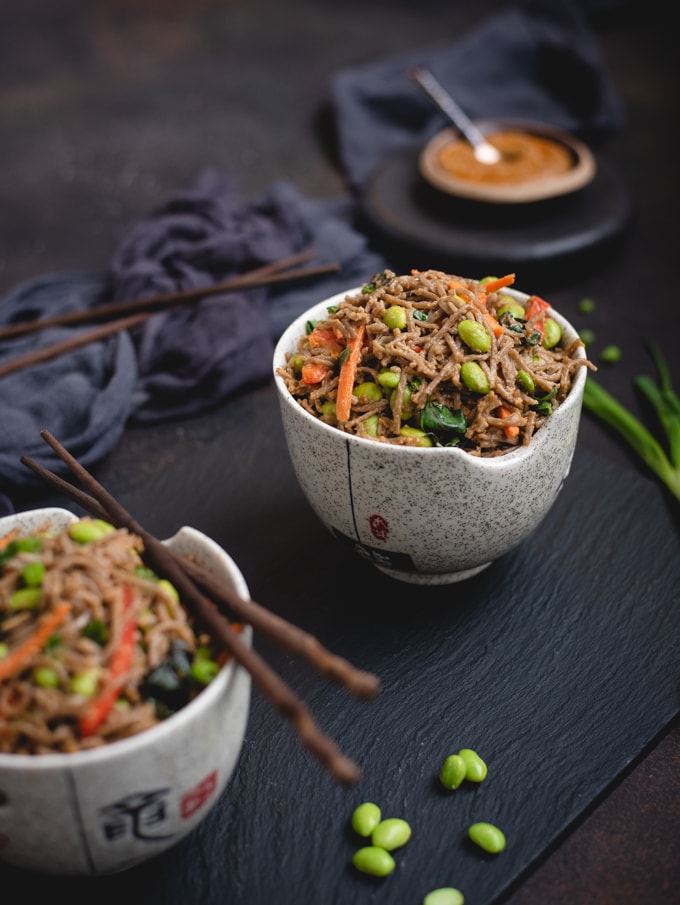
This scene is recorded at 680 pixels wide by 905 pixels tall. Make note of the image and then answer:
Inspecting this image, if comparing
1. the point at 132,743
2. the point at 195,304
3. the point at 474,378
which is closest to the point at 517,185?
the point at 195,304

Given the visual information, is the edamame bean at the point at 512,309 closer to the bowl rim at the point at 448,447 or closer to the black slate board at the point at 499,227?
the bowl rim at the point at 448,447

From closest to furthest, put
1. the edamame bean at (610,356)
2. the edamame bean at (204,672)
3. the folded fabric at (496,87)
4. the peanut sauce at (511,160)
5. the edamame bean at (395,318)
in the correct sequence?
the edamame bean at (204,672), the edamame bean at (395,318), the edamame bean at (610,356), the peanut sauce at (511,160), the folded fabric at (496,87)

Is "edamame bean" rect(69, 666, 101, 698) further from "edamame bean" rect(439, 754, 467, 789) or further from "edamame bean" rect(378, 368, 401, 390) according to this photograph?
"edamame bean" rect(378, 368, 401, 390)

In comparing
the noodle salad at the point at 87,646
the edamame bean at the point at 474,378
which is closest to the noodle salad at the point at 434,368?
the edamame bean at the point at 474,378

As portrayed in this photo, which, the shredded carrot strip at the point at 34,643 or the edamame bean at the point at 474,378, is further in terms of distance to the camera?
the edamame bean at the point at 474,378

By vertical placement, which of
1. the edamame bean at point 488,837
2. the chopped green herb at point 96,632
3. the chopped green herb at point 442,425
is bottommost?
the edamame bean at point 488,837

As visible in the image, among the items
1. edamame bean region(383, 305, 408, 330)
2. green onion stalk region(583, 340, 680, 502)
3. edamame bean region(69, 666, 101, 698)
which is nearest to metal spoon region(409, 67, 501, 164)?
green onion stalk region(583, 340, 680, 502)
